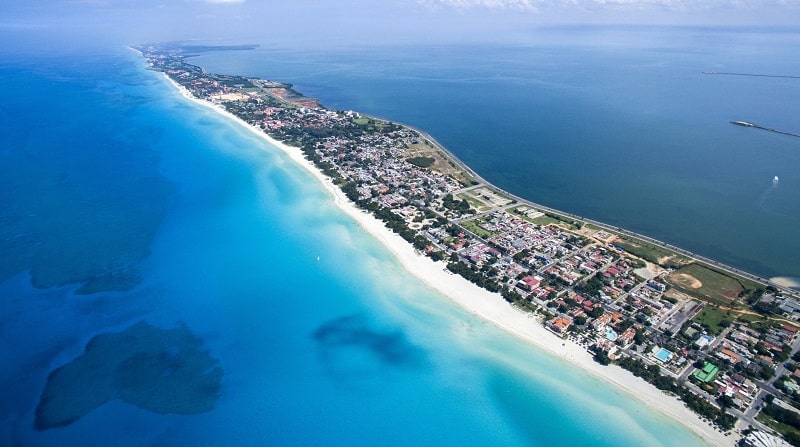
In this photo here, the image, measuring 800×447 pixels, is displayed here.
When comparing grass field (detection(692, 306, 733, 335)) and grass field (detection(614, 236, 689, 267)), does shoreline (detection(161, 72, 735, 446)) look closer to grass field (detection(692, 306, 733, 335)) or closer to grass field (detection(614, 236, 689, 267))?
grass field (detection(692, 306, 733, 335))

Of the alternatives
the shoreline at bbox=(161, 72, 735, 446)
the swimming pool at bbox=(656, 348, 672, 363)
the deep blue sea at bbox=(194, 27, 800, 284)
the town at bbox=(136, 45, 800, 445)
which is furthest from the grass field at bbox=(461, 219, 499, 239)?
the swimming pool at bbox=(656, 348, 672, 363)

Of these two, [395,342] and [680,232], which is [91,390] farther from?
[680,232]

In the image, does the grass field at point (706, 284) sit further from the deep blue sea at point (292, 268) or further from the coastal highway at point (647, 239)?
the deep blue sea at point (292, 268)

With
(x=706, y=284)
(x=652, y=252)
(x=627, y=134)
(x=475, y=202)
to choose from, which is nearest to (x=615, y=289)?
(x=706, y=284)

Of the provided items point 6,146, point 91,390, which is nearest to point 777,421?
point 91,390

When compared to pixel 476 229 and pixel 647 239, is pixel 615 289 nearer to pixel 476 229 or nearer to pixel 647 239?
pixel 647 239

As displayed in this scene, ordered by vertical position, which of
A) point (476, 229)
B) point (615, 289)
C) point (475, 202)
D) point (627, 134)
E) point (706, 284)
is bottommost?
point (476, 229)
